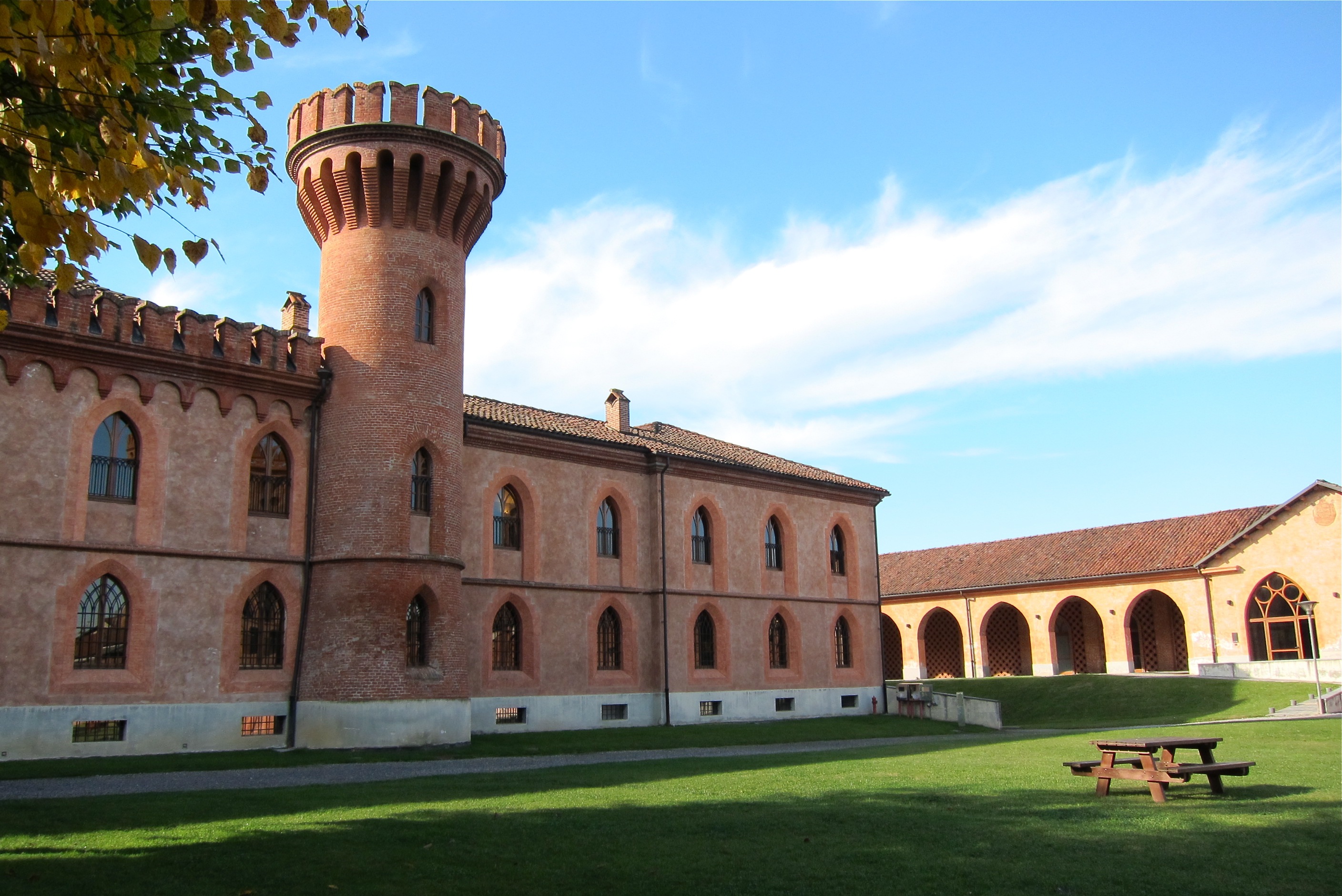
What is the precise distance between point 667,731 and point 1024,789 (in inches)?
554

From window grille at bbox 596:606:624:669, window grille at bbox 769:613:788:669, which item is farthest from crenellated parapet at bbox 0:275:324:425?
A: window grille at bbox 769:613:788:669

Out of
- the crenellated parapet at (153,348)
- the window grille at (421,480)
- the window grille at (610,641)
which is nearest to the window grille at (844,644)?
the window grille at (610,641)

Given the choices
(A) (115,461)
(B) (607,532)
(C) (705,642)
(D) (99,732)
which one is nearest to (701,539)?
(C) (705,642)

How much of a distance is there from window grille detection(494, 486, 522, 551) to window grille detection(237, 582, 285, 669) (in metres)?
6.02

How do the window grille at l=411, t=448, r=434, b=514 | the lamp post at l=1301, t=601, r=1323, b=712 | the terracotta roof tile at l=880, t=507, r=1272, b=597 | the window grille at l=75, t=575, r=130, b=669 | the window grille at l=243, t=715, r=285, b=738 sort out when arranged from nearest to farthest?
the window grille at l=75, t=575, r=130, b=669, the window grille at l=243, t=715, r=285, b=738, the window grille at l=411, t=448, r=434, b=514, the lamp post at l=1301, t=601, r=1323, b=712, the terracotta roof tile at l=880, t=507, r=1272, b=597

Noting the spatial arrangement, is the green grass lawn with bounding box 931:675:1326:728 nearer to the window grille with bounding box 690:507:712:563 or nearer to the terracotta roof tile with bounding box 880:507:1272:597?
the terracotta roof tile with bounding box 880:507:1272:597

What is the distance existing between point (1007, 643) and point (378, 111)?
135 feet

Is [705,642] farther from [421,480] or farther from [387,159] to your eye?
[387,159]

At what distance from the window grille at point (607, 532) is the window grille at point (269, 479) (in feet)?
30.0

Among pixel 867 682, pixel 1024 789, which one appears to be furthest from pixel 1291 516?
pixel 1024 789

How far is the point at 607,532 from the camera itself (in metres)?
29.5

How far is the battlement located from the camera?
23.1 metres

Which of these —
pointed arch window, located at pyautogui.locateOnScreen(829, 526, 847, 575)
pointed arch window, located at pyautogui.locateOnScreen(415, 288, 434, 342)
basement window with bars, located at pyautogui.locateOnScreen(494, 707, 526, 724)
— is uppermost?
pointed arch window, located at pyautogui.locateOnScreen(415, 288, 434, 342)

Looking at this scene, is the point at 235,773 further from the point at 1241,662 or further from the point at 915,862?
the point at 1241,662
